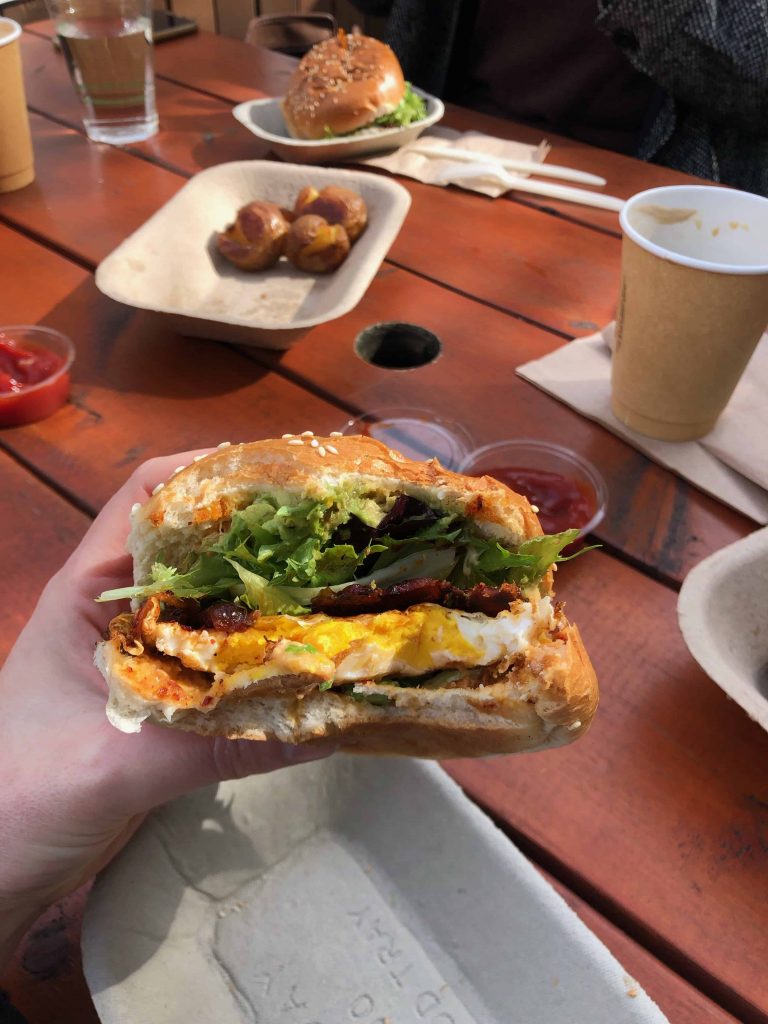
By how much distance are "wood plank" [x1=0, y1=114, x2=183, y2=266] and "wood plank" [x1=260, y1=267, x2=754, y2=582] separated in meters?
0.92

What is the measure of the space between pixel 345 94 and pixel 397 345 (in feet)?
3.92

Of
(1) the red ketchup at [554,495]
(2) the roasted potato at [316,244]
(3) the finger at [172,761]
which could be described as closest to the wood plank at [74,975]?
(3) the finger at [172,761]

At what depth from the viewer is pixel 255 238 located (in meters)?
2.40

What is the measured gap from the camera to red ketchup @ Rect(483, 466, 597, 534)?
1.60 meters

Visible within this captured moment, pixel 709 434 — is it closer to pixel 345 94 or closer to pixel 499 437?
pixel 499 437

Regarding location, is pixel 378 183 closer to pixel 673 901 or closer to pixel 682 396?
pixel 682 396

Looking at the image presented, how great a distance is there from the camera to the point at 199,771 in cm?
113

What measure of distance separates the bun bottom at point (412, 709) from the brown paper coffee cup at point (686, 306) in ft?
2.97

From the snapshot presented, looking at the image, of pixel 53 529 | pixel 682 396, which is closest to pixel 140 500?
pixel 53 529

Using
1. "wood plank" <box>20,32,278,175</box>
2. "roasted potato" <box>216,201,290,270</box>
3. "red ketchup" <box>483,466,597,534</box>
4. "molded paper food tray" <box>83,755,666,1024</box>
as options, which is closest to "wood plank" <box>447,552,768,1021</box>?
"molded paper food tray" <box>83,755,666,1024</box>

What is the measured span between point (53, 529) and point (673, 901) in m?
1.36

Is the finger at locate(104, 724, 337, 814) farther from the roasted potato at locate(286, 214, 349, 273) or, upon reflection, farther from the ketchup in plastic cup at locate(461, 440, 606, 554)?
the roasted potato at locate(286, 214, 349, 273)

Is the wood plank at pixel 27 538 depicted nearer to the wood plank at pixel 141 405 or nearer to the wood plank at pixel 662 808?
the wood plank at pixel 141 405

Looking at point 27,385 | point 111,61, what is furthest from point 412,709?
point 111,61
